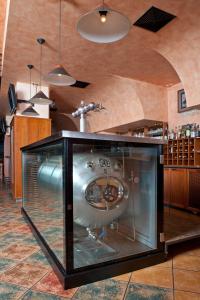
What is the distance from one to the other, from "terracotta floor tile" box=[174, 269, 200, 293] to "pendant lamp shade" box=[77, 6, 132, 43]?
2345 mm

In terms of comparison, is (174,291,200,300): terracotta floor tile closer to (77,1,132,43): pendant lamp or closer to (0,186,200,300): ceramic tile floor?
(0,186,200,300): ceramic tile floor

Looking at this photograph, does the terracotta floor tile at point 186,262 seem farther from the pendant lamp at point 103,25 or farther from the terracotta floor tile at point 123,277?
the pendant lamp at point 103,25

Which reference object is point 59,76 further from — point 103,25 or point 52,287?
point 52,287

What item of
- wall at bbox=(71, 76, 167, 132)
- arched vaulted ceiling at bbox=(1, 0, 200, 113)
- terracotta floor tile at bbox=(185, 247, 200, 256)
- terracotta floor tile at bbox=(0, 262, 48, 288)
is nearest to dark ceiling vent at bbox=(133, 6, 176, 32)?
arched vaulted ceiling at bbox=(1, 0, 200, 113)

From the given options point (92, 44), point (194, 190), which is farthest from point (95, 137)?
point (194, 190)

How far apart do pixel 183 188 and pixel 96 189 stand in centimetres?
295

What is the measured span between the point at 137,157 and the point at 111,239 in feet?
3.02

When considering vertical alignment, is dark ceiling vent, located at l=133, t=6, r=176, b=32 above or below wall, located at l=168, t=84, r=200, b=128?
above

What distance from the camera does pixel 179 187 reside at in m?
4.47

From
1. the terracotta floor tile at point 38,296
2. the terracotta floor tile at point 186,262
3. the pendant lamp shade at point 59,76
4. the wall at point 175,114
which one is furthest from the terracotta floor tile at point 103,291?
the wall at point 175,114

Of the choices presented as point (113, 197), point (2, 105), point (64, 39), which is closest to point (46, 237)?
point (113, 197)

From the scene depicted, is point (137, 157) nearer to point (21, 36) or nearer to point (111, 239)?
point (111, 239)

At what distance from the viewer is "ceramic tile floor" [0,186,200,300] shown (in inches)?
62.4

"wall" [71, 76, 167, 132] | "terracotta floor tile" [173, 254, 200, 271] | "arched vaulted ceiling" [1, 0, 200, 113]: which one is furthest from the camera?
"wall" [71, 76, 167, 132]
